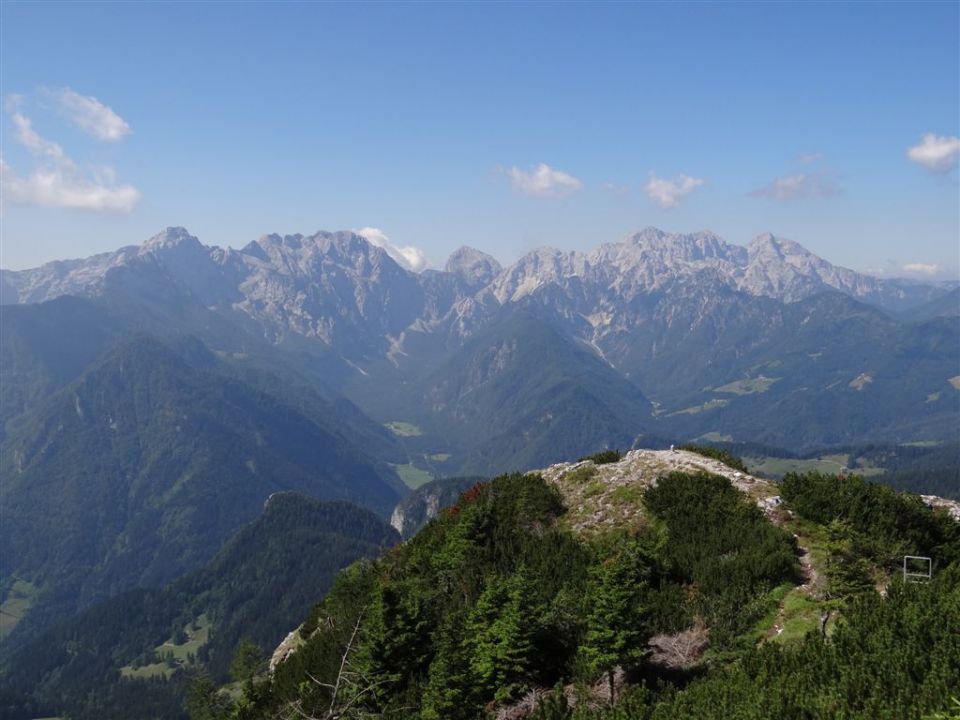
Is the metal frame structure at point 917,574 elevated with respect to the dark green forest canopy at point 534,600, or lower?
elevated

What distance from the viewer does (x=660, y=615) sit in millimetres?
35438

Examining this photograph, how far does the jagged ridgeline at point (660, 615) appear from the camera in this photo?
2255 cm

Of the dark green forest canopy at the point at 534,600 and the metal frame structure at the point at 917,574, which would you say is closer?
the metal frame structure at the point at 917,574

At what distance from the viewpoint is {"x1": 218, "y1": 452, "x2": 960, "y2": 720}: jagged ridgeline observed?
22547 mm

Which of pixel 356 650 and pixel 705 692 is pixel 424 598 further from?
pixel 705 692

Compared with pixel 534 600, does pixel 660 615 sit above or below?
below

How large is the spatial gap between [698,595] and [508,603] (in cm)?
1204

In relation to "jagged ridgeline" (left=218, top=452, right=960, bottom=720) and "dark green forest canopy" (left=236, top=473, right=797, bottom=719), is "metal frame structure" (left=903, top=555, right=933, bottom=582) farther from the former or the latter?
"dark green forest canopy" (left=236, top=473, right=797, bottom=719)

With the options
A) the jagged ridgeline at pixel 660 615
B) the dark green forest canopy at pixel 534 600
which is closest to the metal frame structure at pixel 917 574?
the jagged ridgeline at pixel 660 615

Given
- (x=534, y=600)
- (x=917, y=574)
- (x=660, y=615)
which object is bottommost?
(x=660, y=615)

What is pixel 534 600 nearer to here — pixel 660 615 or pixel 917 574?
pixel 660 615

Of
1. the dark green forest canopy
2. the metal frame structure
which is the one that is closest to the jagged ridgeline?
the dark green forest canopy

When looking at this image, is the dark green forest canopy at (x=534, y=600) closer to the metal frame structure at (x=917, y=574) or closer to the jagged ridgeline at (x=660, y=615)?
the jagged ridgeline at (x=660, y=615)

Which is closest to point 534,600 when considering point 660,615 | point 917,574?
point 660,615
